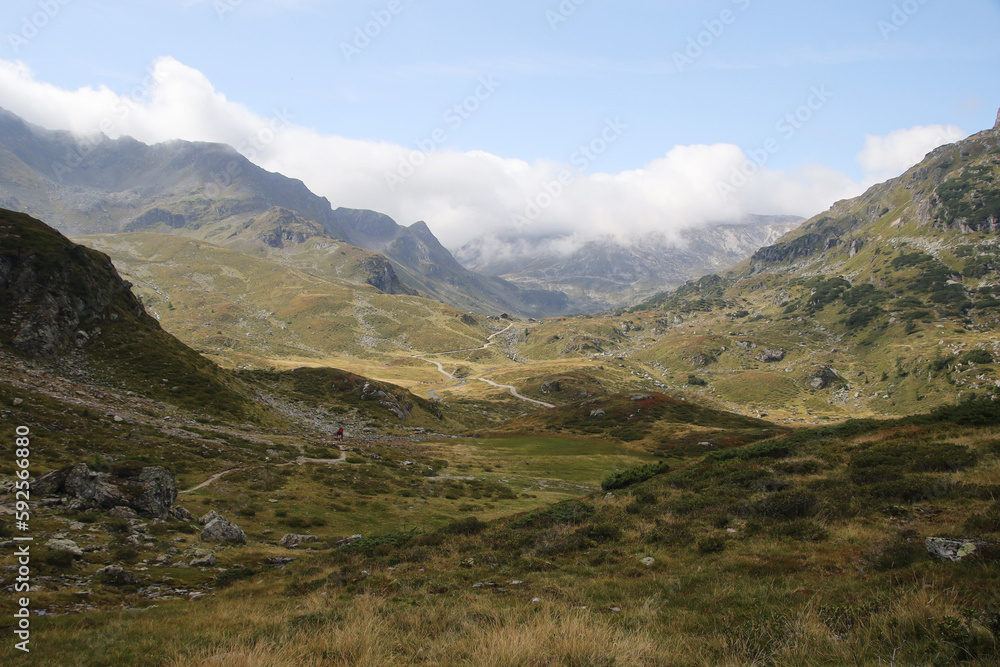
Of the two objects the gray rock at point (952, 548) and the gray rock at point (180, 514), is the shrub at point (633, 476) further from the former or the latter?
the gray rock at point (180, 514)

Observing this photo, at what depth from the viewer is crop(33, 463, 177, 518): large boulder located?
19.3 meters

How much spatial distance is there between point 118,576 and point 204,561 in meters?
3.63

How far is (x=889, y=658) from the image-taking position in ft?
19.9

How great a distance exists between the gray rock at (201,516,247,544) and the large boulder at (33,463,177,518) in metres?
2.36

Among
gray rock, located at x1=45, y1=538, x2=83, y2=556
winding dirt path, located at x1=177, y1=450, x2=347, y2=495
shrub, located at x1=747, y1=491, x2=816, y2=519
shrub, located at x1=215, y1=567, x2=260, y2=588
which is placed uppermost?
shrub, located at x1=747, y1=491, x2=816, y2=519

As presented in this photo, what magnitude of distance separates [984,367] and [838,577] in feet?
677

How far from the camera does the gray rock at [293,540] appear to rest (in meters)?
22.4

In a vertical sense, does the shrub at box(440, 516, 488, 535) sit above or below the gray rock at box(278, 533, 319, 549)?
above

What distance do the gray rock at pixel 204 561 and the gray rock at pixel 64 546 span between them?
3.54 meters

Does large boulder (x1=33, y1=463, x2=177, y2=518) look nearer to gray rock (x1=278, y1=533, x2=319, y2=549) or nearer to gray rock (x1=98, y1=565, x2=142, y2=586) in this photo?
gray rock (x1=278, y1=533, x2=319, y2=549)

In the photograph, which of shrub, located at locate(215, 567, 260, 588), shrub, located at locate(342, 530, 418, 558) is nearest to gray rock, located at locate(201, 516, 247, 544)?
shrub, located at locate(215, 567, 260, 588)

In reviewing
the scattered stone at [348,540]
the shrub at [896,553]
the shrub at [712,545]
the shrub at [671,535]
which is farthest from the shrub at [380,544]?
the shrub at [896,553]

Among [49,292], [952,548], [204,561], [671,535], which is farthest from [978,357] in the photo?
[49,292]

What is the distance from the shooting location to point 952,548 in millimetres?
9852
